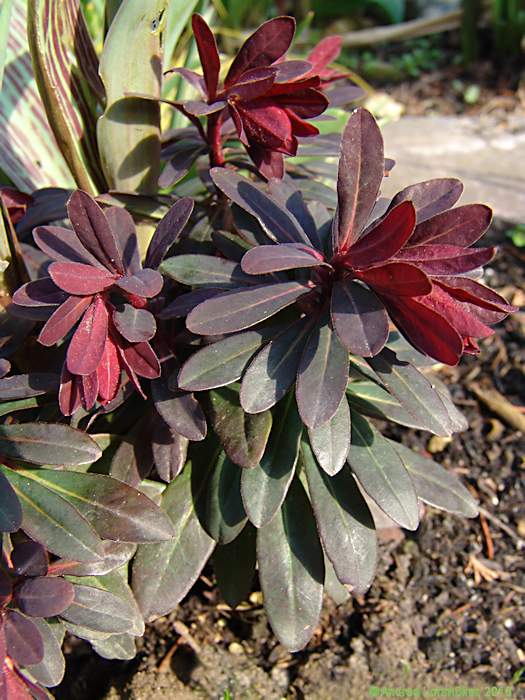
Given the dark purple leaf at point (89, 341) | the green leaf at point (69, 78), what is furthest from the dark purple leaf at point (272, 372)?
the green leaf at point (69, 78)

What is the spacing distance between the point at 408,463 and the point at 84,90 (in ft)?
3.16

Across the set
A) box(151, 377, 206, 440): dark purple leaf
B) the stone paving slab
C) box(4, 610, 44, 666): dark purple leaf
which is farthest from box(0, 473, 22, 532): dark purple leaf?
the stone paving slab

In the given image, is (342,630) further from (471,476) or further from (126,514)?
(126,514)

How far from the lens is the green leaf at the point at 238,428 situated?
1.03 metres

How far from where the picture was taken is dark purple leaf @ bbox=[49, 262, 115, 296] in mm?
924

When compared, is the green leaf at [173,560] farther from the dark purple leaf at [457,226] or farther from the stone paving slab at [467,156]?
the stone paving slab at [467,156]

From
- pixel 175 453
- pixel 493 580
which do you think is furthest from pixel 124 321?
pixel 493 580

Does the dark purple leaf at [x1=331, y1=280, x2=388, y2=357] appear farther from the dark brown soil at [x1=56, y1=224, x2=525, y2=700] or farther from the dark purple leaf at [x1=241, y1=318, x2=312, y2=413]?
the dark brown soil at [x1=56, y1=224, x2=525, y2=700]

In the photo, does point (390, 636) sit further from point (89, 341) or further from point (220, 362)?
point (89, 341)

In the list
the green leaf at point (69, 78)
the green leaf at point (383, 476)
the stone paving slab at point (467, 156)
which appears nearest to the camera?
the green leaf at point (383, 476)

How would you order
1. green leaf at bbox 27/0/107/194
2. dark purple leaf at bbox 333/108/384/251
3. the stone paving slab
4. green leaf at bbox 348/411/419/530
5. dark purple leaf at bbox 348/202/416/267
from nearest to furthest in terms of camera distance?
dark purple leaf at bbox 348/202/416/267
dark purple leaf at bbox 333/108/384/251
green leaf at bbox 348/411/419/530
green leaf at bbox 27/0/107/194
the stone paving slab

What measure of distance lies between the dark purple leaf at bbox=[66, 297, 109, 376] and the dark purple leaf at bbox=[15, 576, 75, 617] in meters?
0.28

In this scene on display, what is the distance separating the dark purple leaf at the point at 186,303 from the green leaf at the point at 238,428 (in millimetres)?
156

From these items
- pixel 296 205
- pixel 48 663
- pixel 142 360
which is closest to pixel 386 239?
pixel 296 205
